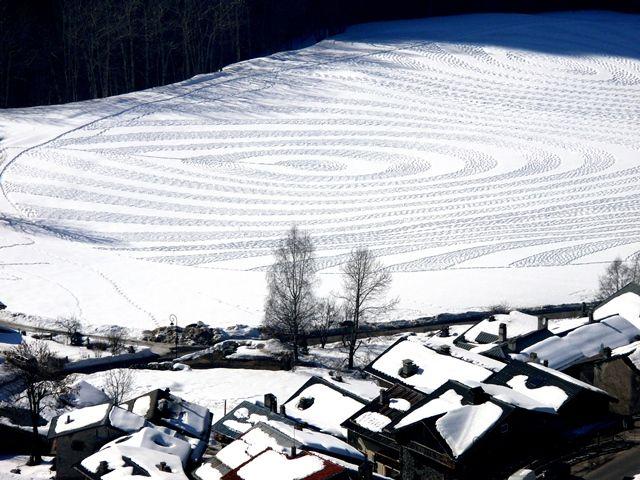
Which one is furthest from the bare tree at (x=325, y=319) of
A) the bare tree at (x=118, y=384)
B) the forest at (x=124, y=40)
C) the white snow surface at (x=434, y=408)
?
the forest at (x=124, y=40)

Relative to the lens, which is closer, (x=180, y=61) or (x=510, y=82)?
(x=510, y=82)

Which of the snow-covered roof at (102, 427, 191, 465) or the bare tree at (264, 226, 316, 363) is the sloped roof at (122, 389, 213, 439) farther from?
the bare tree at (264, 226, 316, 363)

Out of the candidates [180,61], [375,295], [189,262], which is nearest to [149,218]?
[189,262]

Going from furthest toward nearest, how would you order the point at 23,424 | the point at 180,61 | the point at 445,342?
the point at 180,61, the point at 445,342, the point at 23,424

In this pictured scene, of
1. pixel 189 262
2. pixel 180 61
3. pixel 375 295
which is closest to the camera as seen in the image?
pixel 375 295

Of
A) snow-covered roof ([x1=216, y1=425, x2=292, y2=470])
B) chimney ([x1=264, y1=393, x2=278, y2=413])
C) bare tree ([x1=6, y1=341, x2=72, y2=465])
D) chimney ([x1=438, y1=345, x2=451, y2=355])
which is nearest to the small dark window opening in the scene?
chimney ([x1=264, y1=393, x2=278, y2=413])

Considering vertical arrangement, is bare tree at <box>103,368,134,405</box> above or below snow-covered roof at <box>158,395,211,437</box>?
below

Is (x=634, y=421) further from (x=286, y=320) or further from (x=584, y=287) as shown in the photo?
(x=584, y=287)

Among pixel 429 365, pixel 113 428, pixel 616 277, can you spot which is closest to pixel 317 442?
pixel 113 428
